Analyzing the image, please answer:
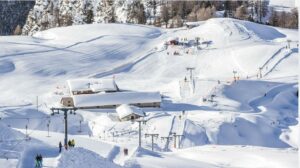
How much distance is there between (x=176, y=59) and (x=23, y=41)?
2285 centimetres

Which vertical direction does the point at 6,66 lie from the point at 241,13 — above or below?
below

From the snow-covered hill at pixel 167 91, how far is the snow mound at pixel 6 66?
0.40ft

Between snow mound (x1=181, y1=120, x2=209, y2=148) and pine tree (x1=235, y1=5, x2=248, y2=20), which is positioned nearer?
snow mound (x1=181, y1=120, x2=209, y2=148)

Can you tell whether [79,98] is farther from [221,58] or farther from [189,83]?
[221,58]

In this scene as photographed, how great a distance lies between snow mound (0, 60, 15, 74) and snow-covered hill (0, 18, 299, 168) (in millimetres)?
122

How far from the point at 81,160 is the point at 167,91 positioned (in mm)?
40402

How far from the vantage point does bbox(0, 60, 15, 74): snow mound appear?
241 ft

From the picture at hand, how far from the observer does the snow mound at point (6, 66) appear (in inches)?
2894

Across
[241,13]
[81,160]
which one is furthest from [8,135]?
[241,13]

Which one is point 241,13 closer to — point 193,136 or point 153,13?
point 153,13

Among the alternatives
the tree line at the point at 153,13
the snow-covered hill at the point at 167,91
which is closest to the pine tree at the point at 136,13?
the tree line at the point at 153,13

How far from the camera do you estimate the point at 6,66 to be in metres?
74.6

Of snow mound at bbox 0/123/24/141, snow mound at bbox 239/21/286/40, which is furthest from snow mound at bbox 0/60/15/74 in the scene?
snow mound at bbox 0/123/24/141

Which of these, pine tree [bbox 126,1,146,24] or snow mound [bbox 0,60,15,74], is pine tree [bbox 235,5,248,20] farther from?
snow mound [bbox 0,60,15,74]
